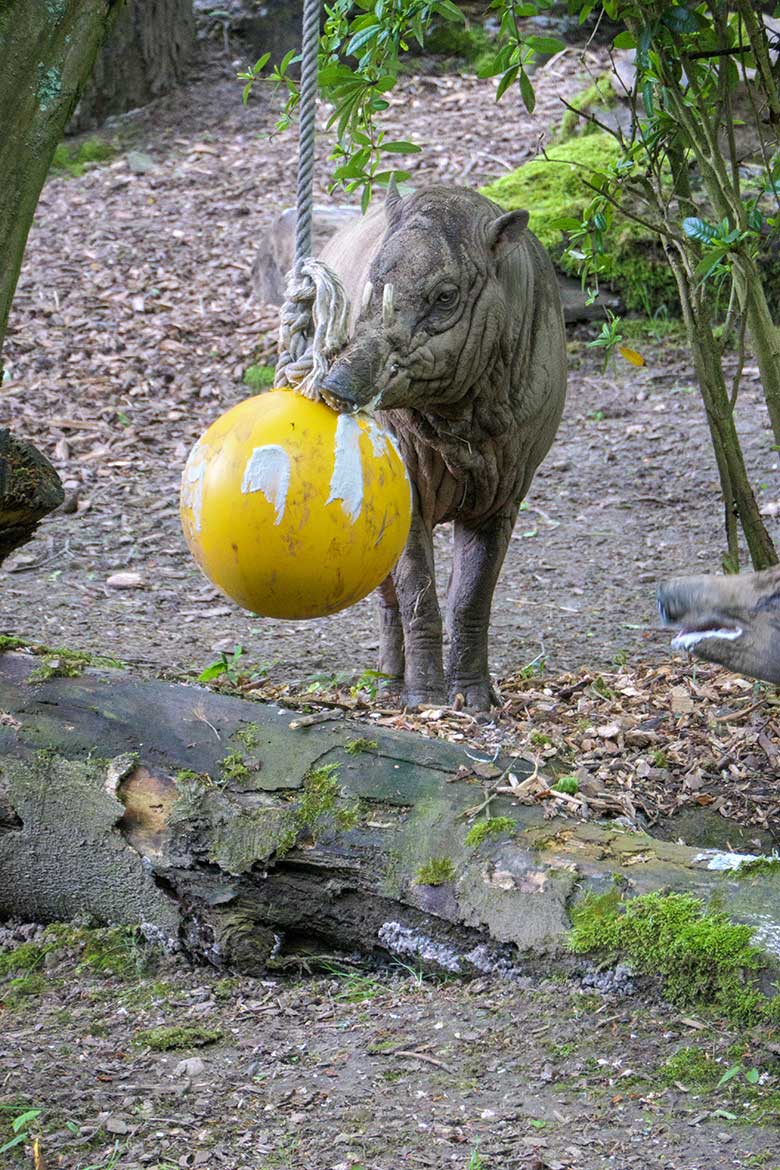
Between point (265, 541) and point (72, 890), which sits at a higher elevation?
point (265, 541)

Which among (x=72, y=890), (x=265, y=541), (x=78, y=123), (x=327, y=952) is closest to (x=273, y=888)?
(x=327, y=952)

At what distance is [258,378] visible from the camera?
10.6 metres

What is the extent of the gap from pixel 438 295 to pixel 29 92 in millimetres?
2396

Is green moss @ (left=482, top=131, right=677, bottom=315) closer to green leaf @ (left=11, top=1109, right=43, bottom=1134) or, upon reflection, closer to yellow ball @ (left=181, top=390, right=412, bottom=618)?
yellow ball @ (left=181, top=390, right=412, bottom=618)

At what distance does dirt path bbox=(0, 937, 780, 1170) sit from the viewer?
2.85 metres

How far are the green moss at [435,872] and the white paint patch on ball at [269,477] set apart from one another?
1.11 metres

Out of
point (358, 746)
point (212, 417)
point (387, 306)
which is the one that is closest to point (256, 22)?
point (212, 417)

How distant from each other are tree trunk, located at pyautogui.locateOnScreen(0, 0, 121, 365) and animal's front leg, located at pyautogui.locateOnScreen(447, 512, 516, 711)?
11.0 feet

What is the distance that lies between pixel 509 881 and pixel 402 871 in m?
0.32

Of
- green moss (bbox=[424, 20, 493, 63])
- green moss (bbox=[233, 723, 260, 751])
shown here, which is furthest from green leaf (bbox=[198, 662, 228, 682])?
green moss (bbox=[424, 20, 493, 63])

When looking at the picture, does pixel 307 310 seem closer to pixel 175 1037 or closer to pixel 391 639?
pixel 175 1037

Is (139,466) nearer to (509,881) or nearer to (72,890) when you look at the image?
(72,890)

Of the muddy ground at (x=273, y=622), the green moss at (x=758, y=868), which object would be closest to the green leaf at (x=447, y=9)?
the muddy ground at (x=273, y=622)

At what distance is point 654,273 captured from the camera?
Answer: 11242mm
